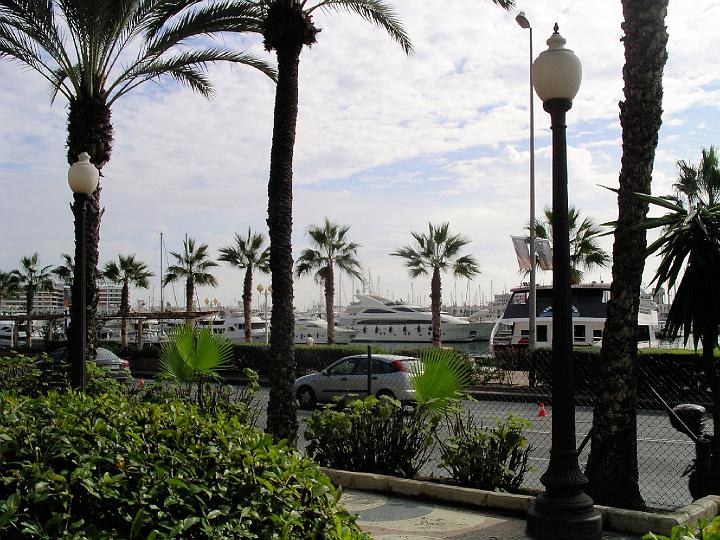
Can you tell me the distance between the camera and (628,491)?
7004 mm

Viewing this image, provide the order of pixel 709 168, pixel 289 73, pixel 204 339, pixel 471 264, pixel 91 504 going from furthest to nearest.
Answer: pixel 471 264 < pixel 709 168 < pixel 289 73 < pixel 204 339 < pixel 91 504

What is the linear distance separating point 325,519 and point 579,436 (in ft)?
32.4

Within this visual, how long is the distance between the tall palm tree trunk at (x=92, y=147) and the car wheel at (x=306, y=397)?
5.15 meters

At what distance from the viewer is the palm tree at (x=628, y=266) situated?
7.05m

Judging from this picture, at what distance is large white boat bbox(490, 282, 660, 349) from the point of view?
29.1 metres

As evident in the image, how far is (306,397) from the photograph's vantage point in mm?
18219

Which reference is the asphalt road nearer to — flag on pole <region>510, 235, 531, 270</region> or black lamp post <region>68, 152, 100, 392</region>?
black lamp post <region>68, 152, 100, 392</region>

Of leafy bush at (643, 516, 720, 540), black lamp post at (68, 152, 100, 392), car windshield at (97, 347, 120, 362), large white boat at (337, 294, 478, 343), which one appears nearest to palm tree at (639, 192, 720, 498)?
leafy bush at (643, 516, 720, 540)

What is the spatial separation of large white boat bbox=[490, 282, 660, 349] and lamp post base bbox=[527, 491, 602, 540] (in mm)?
22828

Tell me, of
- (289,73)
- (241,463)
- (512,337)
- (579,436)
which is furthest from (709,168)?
(241,463)

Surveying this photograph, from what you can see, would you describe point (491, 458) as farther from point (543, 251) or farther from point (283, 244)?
point (543, 251)

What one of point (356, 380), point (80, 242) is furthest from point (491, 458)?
point (356, 380)

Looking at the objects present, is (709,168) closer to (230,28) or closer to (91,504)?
(230,28)

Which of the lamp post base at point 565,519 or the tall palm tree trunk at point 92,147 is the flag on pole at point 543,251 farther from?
the lamp post base at point 565,519
